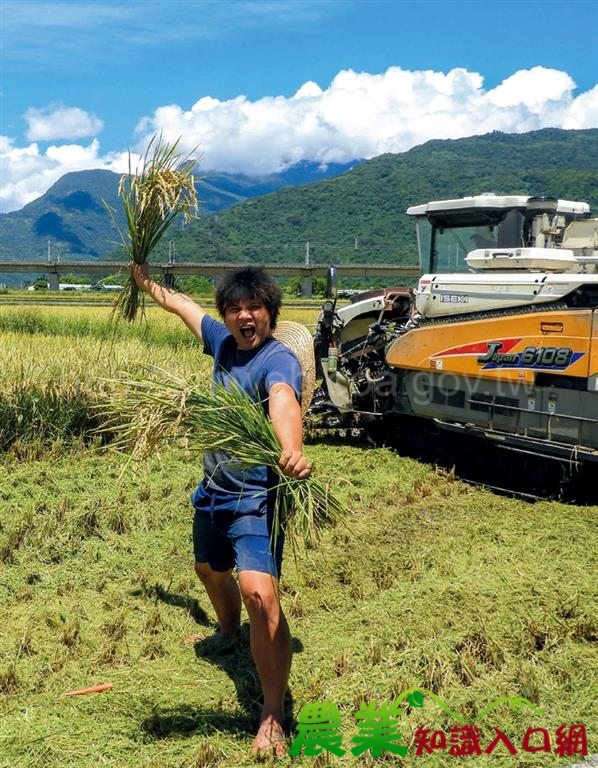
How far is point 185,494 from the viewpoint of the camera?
6.55 m

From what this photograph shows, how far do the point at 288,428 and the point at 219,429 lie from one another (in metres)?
0.33

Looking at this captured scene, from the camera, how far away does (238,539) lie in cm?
320

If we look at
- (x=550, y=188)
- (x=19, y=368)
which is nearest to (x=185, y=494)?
(x=19, y=368)

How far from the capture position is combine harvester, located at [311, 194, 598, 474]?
20.7ft

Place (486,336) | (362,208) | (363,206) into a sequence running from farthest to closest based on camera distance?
(363,206) < (362,208) < (486,336)

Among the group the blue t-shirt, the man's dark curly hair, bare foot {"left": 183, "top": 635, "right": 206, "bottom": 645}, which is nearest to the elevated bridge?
bare foot {"left": 183, "top": 635, "right": 206, "bottom": 645}

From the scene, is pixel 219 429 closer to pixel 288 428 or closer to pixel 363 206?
pixel 288 428

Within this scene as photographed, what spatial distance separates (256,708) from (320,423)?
19.7 ft

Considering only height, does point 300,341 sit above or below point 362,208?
below

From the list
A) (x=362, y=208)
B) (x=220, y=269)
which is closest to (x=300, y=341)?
(x=220, y=269)

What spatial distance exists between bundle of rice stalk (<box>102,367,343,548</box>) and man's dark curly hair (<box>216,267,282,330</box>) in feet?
1.17

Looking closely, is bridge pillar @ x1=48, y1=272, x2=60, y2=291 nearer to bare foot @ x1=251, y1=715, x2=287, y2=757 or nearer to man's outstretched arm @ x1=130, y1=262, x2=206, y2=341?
man's outstretched arm @ x1=130, y1=262, x2=206, y2=341

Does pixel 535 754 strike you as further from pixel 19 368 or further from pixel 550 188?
pixel 550 188

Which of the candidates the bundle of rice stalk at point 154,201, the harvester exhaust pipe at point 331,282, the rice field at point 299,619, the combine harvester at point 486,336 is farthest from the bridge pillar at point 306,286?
the bundle of rice stalk at point 154,201
